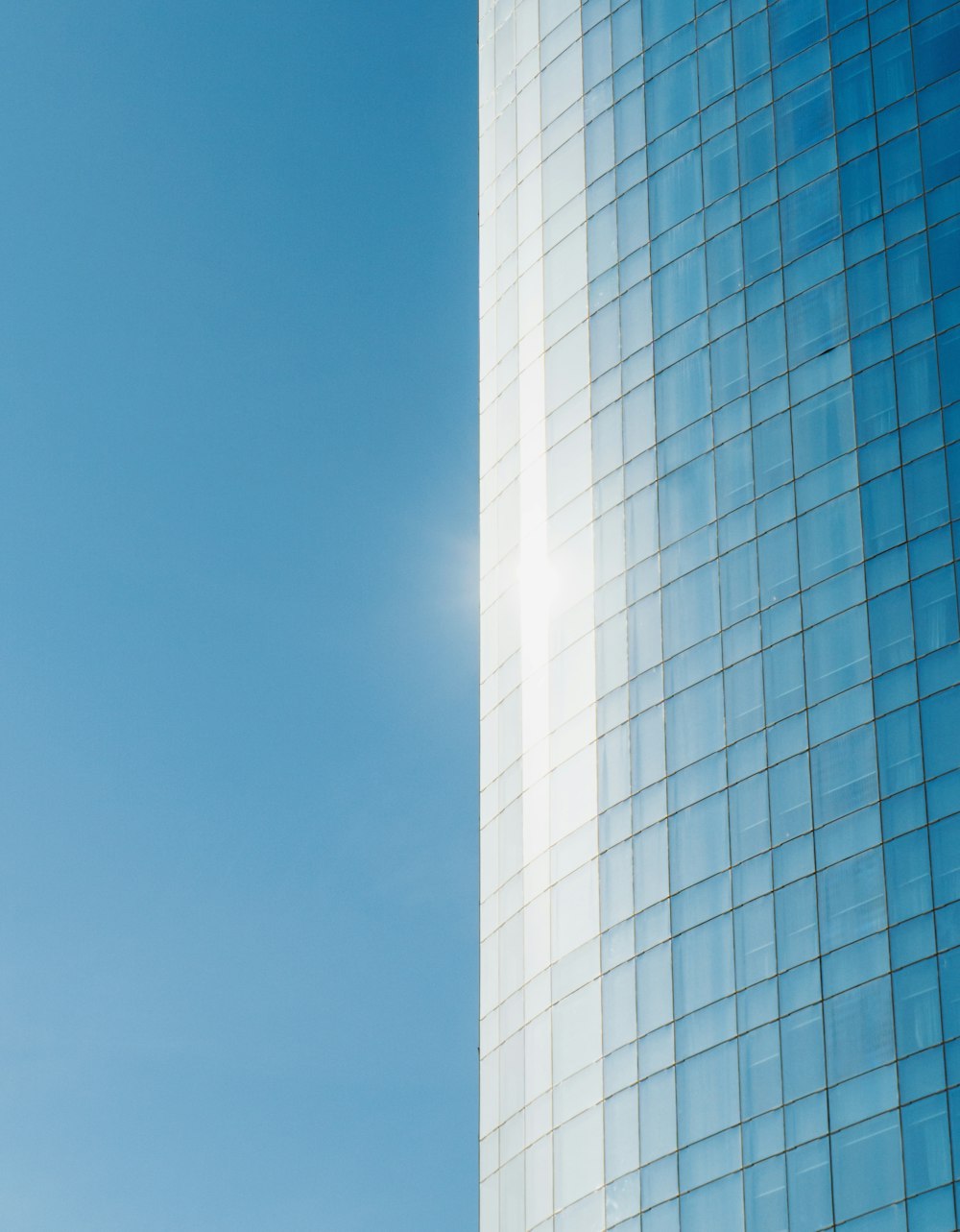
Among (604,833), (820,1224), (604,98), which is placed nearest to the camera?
(820,1224)

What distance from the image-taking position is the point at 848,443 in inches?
3386

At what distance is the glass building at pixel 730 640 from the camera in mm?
78750

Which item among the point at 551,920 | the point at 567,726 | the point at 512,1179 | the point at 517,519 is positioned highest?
the point at 517,519

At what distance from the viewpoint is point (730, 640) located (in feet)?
291

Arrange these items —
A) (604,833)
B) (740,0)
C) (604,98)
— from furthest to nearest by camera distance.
Result: (604,98)
(740,0)
(604,833)

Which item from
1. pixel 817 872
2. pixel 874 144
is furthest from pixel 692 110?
pixel 817 872

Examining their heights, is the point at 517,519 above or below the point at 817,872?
above

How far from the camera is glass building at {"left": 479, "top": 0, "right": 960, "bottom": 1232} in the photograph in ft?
258

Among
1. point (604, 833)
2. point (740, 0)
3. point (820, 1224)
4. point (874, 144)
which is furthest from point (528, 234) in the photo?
point (820, 1224)

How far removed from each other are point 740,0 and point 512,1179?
45.5 meters

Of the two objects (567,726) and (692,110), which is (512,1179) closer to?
(567,726)

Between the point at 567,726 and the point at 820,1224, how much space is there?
25380 mm

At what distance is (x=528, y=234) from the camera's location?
358 ft

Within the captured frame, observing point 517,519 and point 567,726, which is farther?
point 517,519
